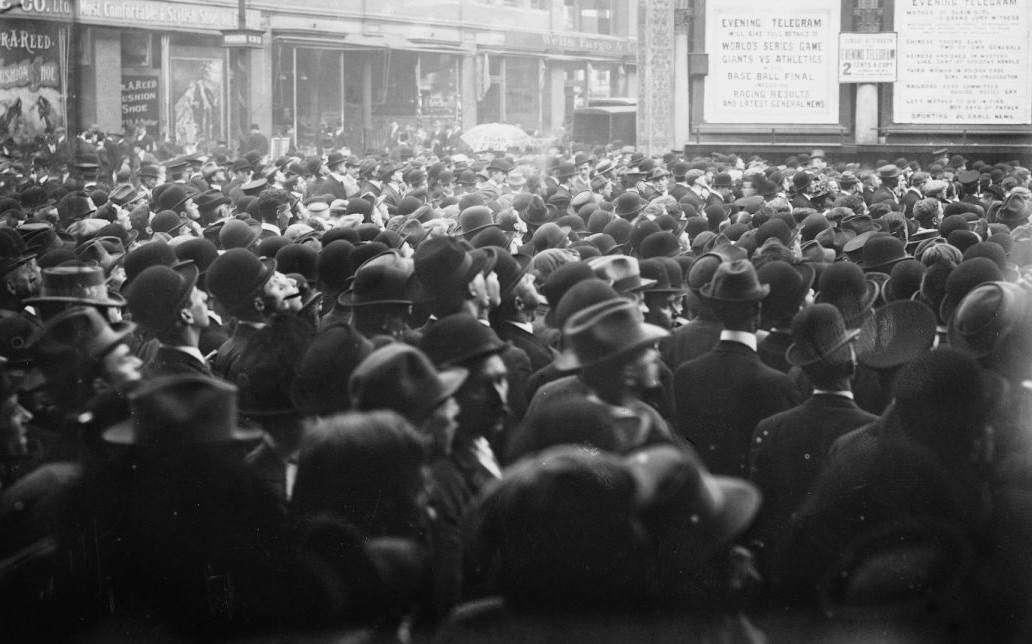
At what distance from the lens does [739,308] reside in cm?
536

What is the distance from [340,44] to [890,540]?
91.1 ft

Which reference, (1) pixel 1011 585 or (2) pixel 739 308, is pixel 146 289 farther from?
(1) pixel 1011 585

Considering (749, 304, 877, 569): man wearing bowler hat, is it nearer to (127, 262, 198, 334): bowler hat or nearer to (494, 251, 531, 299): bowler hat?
(494, 251, 531, 299): bowler hat

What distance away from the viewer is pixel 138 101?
1054 inches

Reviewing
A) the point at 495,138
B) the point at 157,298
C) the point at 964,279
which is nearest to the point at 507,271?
the point at 157,298

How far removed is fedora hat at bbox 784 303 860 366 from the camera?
15.8ft

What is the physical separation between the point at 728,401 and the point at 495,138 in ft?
74.8

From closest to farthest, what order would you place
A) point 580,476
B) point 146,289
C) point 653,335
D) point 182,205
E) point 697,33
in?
1. point 580,476
2. point 653,335
3. point 146,289
4. point 182,205
5. point 697,33

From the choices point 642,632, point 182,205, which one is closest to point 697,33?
point 182,205

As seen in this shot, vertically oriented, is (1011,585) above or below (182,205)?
below

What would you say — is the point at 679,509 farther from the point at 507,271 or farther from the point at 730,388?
the point at 507,271

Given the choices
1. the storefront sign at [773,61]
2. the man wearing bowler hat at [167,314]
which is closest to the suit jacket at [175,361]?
the man wearing bowler hat at [167,314]

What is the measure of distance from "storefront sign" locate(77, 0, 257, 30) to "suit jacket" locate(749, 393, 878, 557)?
2348cm

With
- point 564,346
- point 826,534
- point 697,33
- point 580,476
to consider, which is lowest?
point 826,534
